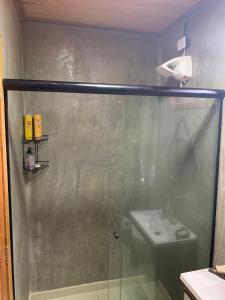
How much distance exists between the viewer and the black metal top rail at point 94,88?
1.11 metres

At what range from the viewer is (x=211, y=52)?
1.63 m

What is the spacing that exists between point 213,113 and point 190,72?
42cm

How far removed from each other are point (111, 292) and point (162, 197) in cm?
115

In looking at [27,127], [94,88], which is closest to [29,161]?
[27,127]

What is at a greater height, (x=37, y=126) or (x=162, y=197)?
(x=37, y=126)

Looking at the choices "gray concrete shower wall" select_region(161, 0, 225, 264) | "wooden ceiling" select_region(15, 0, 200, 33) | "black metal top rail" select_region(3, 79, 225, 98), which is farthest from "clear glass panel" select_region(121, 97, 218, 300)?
"wooden ceiling" select_region(15, 0, 200, 33)

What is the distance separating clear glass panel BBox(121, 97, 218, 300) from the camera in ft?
5.90

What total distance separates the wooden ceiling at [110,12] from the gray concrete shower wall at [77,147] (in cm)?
14

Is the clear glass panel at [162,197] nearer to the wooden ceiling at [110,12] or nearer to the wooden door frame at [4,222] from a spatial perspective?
the wooden ceiling at [110,12]

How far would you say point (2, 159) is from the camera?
3.60 ft

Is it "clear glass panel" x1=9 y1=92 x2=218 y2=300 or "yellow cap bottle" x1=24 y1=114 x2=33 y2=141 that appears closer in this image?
"clear glass panel" x1=9 y1=92 x2=218 y2=300

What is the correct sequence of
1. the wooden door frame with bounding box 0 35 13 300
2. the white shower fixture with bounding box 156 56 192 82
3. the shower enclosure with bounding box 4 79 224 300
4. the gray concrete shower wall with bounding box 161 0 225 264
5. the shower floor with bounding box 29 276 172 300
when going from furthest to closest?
the shower floor with bounding box 29 276 172 300 < the white shower fixture with bounding box 156 56 192 82 < the shower enclosure with bounding box 4 79 224 300 < the gray concrete shower wall with bounding box 161 0 225 264 < the wooden door frame with bounding box 0 35 13 300

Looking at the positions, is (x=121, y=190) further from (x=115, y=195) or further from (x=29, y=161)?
(x=29, y=161)

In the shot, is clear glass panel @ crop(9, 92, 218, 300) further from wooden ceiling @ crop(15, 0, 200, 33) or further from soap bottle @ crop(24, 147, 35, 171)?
wooden ceiling @ crop(15, 0, 200, 33)
